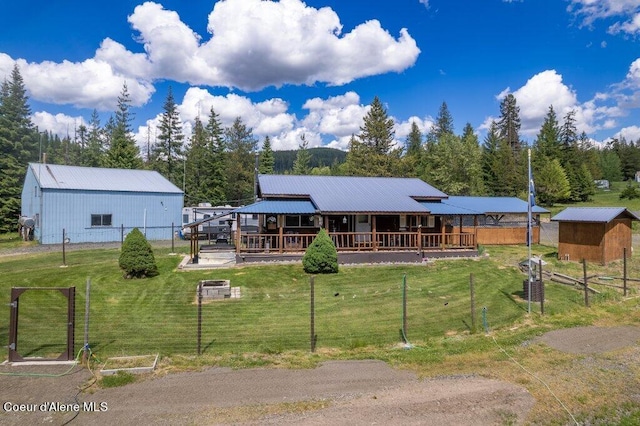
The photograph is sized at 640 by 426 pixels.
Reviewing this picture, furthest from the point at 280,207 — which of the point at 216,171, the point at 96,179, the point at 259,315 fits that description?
the point at 216,171

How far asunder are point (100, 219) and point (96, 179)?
3524 millimetres

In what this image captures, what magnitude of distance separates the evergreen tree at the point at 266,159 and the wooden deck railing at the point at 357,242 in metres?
40.7

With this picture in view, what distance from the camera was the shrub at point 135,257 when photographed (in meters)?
15.3

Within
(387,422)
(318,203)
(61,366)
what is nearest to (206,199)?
(318,203)

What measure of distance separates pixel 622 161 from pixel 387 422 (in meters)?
112

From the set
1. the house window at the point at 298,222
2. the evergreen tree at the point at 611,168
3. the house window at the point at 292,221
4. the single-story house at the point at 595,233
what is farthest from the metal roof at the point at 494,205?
the evergreen tree at the point at 611,168

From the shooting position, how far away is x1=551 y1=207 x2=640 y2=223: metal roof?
755 inches

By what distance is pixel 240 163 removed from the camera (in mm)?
57156

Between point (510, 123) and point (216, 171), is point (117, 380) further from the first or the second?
point (510, 123)

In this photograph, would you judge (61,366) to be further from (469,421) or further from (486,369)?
(486,369)

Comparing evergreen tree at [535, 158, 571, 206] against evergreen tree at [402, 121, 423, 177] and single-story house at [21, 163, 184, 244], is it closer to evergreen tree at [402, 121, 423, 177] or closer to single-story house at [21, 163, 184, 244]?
evergreen tree at [402, 121, 423, 177]

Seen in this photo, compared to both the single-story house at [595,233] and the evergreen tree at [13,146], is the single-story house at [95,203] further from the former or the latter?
the single-story house at [595,233]

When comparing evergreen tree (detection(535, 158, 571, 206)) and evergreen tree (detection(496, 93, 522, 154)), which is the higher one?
evergreen tree (detection(496, 93, 522, 154))

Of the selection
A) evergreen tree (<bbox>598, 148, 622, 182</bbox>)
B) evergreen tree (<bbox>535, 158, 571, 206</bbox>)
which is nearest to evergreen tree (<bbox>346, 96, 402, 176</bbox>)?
evergreen tree (<bbox>535, 158, 571, 206</bbox>)
